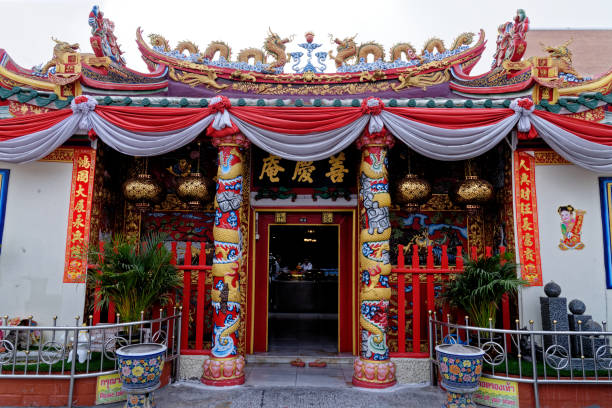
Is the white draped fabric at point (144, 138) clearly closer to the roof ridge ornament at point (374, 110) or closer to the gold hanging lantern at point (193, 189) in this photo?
the gold hanging lantern at point (193, 189)

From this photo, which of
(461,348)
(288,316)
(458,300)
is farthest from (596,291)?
(288,316)

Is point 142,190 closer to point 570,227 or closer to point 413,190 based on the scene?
point 413,190

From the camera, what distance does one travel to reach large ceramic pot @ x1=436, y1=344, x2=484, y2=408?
3980 mm

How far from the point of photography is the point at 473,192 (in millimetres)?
5977

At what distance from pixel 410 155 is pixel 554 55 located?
235 cm

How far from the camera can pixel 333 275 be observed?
41.6 feet

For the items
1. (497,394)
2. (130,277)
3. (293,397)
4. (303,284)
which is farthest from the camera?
(303,284)

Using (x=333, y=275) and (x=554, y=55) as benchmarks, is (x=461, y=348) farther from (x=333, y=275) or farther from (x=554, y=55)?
(x=333, y=275)

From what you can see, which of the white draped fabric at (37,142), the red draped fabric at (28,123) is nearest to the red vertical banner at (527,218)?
the white draped fabric at (37,142)

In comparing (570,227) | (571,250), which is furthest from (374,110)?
(571,250)

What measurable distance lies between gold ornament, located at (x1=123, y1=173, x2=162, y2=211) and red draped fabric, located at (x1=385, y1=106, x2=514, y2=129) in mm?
3861

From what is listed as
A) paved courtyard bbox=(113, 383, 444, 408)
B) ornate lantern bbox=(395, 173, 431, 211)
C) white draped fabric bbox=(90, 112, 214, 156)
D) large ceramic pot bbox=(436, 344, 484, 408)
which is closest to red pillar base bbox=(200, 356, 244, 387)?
paved courtyard bbox=(113, 383, 444, 408)

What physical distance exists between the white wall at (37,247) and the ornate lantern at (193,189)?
1516 mm

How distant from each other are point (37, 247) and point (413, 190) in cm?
539
